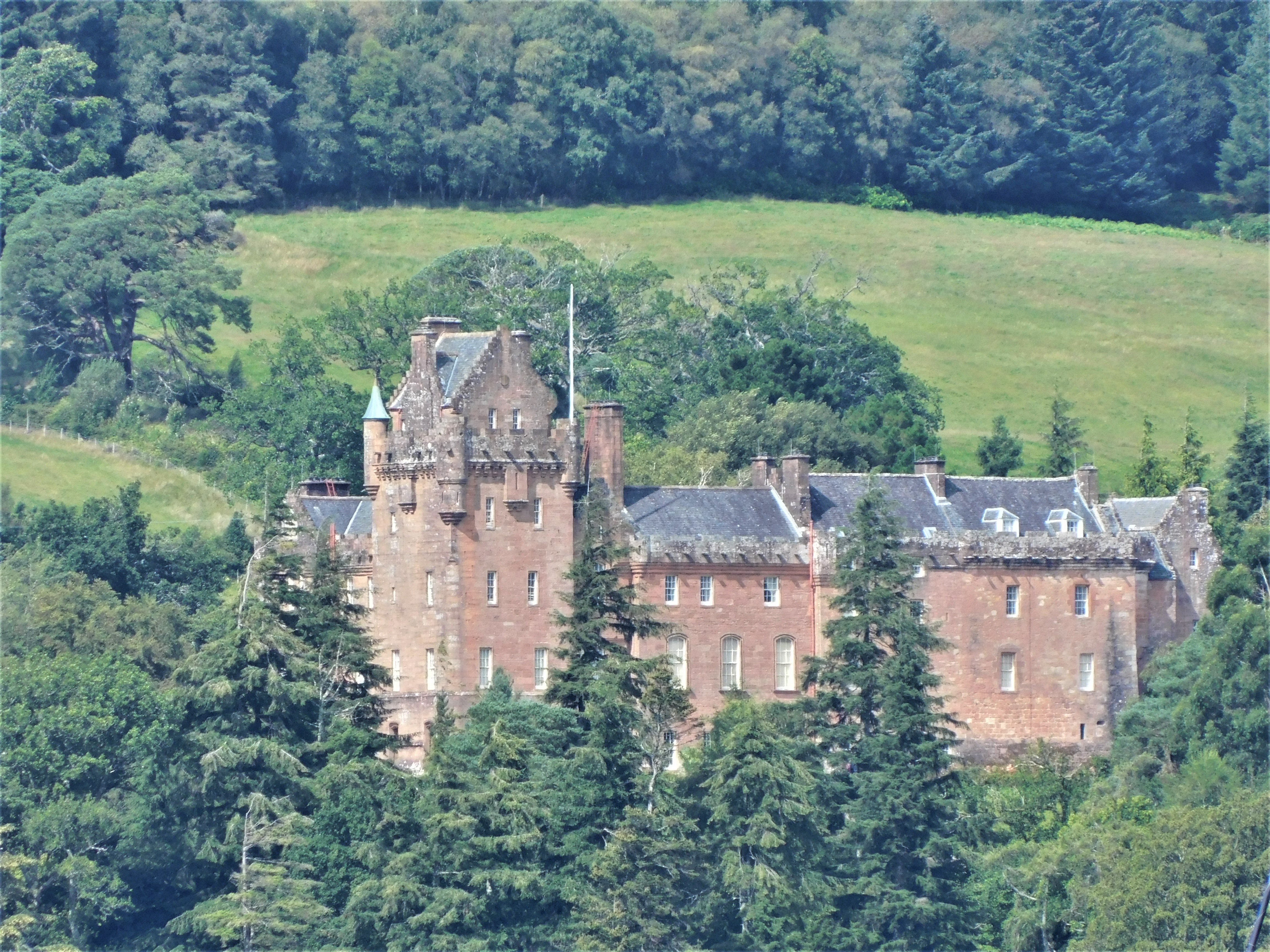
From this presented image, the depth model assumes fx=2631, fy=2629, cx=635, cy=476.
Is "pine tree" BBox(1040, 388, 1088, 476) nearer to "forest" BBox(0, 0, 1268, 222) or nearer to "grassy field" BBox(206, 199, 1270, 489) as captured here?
"grassy field" BBox(206, 199, 1270, 489)

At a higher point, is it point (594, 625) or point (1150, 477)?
point (1150, 477)

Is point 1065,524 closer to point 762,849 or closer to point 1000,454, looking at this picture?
Result: point 762,849

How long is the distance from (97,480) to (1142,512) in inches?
1754

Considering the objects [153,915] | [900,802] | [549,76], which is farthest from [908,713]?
[549,76]

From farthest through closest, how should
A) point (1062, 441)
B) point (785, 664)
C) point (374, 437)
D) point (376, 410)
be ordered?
1. point (1062, 441)
2. point (376, 410)
3. point (374, 437)
4. point (785, 664)

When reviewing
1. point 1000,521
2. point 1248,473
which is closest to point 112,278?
point 1000,521

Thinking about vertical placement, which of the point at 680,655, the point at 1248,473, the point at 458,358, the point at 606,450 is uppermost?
the point at 458,358

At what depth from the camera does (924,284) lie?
152 metres

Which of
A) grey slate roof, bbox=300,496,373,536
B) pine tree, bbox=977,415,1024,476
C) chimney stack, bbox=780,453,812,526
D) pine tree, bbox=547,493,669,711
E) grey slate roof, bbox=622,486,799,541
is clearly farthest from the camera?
pine tree, bbox=977,415,1024,476

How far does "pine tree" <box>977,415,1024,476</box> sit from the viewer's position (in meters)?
117

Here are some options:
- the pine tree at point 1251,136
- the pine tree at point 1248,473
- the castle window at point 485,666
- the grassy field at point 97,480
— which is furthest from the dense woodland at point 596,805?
the pine tree at point 1251,136

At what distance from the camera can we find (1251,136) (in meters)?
175

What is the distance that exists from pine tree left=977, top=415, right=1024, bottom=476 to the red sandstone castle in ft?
87.0

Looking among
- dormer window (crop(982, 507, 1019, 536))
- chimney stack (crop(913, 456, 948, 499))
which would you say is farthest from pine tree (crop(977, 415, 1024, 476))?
dormer window (crop(982, 507, 1019, 536))
